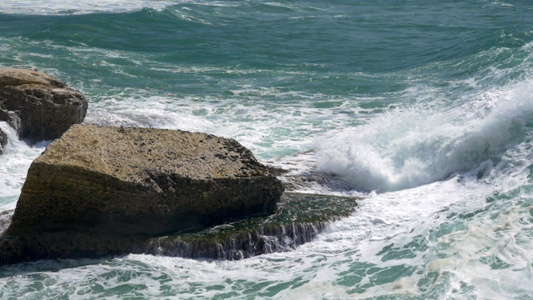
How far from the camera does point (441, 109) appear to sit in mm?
13219

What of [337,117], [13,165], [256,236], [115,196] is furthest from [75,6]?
[256,236]

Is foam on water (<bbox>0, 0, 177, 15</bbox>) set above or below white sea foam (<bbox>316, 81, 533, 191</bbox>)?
below

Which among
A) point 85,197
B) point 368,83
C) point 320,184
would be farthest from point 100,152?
point 368,83

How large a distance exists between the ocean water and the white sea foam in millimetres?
28

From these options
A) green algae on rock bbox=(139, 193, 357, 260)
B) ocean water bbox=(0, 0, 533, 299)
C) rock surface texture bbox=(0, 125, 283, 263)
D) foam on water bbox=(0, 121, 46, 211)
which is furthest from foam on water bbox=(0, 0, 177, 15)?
green algae on rock bbox=(139, 193, 357, 260)

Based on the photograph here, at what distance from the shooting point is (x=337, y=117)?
44.6 ft

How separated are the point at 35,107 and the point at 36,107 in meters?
0.01

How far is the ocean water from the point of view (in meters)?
6.64

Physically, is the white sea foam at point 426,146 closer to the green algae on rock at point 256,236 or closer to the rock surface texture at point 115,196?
the green algae on rock at point 256,236

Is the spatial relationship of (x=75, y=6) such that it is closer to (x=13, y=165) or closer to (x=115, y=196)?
(x=13, y=165)

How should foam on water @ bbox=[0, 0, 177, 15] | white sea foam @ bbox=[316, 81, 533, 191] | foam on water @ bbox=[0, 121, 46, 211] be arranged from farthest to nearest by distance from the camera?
foam on water @ bbox=[0, 0, 177, 15] → white sea foam @ bbox=[316, 81, 533, 191] → foam on water @ bbox=[0, 121, 46, 211]

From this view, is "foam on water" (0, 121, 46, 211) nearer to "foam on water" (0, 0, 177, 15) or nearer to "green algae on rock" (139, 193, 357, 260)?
"green algae on rock" (139, 193, 357, 260)

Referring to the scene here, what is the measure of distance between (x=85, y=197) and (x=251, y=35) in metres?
16.6

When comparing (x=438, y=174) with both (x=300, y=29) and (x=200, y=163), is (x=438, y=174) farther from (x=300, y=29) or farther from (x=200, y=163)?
(x=300, y=29)
